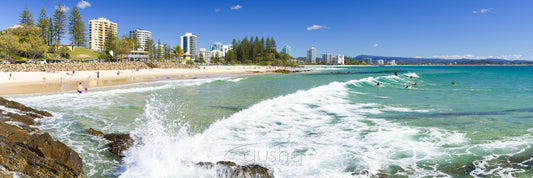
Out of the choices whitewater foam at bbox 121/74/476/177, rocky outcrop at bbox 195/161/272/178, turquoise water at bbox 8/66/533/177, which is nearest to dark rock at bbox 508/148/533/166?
turquoise water at bbox 8/66/533/177

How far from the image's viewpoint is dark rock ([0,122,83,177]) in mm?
4730

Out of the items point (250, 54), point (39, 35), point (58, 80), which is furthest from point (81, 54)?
point (250, 54)

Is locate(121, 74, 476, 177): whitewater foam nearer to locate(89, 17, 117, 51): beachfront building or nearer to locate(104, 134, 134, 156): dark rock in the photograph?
locate(104, 134, 134, 156): dark rock

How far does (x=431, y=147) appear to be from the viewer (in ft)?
25.9

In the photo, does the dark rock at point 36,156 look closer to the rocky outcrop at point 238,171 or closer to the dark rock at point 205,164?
the dark rock at point 205,164

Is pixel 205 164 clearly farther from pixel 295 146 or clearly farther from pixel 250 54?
pixel 250 54

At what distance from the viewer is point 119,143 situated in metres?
7.32

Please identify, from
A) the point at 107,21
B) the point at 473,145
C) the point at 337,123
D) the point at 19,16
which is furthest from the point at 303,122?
the point at 107,21

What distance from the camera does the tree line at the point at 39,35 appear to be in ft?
176

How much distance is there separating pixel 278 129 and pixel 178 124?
3447mm

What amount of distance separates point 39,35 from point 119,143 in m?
77.1

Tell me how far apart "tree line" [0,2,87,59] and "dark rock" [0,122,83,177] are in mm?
62576

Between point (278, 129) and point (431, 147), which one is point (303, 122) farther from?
point (431, 147)

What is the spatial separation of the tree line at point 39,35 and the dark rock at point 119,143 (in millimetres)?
60916
